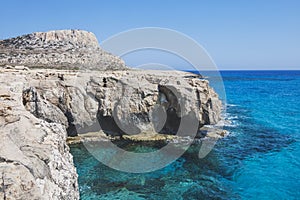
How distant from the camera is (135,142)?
26500mm

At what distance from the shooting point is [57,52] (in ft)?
165

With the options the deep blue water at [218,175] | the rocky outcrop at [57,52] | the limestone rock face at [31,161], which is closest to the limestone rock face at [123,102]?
the deep blue water at [218,175]

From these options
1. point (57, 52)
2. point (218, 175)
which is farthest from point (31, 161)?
point (57, 52)

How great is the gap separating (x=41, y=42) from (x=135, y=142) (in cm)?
4174

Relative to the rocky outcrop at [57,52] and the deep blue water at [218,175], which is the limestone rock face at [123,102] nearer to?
the deep blue water at [218,175]

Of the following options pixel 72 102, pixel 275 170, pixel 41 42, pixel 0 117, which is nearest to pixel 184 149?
pixel 275 170

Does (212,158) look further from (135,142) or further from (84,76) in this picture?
(84,76)

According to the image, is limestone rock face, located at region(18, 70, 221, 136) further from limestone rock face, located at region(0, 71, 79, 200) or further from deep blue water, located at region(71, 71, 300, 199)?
limestone rock face, located at region(0, 71, 79, 200)

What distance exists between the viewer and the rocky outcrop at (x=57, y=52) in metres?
43.5

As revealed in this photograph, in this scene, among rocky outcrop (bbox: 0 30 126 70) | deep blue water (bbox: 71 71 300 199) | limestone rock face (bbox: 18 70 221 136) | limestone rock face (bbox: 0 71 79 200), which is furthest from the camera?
rocky outcrop (bbox: 0 30 126 70)

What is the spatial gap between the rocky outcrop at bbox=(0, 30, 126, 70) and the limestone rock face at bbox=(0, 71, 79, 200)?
3215 centimetres

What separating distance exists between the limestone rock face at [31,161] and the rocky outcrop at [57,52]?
105 feet

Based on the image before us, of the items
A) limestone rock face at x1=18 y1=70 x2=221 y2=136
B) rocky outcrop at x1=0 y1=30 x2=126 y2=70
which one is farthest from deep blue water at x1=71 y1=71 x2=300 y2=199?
rocky outcrop at x1=0 y1=30 x2=126 y2=70

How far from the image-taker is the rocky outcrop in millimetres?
43531
